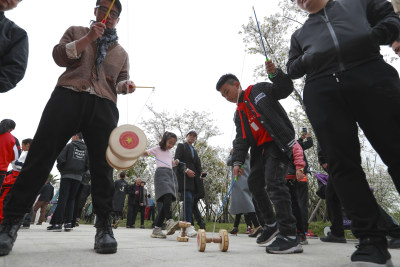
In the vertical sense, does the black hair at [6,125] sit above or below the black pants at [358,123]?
above

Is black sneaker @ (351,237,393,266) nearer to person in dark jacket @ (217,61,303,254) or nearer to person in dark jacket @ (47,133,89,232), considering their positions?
person in dark jacket @ (217,61,303,254)

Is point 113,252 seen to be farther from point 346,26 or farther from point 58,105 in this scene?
point 346,26

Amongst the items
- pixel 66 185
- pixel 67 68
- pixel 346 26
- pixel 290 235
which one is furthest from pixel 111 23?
pixel 66 185

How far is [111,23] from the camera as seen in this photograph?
8.35ft

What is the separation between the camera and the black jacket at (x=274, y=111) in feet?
8.81

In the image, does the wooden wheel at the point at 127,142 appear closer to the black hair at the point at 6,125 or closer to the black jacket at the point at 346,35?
the black jacket at the point at 346,35

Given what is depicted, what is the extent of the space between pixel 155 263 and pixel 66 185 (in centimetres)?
446

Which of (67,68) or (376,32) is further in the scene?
(67,68)

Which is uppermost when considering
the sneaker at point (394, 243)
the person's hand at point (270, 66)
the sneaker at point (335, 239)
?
the person's hand at point (270, 66)

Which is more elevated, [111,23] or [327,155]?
[111,23]

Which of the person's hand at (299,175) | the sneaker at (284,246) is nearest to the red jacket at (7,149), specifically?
the sneaker at (284,246)

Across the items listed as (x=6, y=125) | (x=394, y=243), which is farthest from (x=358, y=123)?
(x=6, y=125)

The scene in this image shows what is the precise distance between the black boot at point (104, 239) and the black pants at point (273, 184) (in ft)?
4.84

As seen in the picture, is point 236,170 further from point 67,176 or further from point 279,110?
point 67,176
